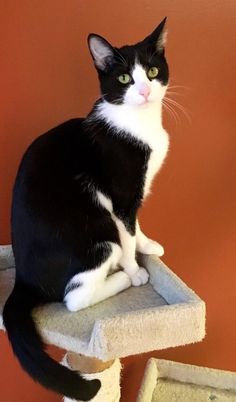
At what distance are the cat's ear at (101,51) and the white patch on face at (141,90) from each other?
58 mm

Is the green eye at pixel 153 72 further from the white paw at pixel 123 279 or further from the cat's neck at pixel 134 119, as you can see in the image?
the white paw at pixel 123 279

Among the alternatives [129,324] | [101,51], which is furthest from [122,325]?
[101,51]

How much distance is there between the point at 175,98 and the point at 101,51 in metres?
0.33

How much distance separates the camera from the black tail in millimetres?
856

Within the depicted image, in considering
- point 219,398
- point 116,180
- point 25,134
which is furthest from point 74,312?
point 219,398

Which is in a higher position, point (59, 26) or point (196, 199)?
point (59, 26)

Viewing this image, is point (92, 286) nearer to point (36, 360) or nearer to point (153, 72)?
point (36, 360)

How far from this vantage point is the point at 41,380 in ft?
2.85

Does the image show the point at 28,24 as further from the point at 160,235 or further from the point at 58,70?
the point at 160,235

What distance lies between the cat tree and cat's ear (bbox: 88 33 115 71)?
17.1 inches

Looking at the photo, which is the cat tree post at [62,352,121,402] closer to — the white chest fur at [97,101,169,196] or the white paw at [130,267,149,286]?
the white paw at [130,267,149,286]

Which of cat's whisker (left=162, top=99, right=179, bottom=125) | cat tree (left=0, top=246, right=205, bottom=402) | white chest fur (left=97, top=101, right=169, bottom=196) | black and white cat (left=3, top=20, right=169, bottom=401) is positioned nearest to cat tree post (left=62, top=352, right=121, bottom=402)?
cat tree (left=0, top=246, right=205, bottom=402)

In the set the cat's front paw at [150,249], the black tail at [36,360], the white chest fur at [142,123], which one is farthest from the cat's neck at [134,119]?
the black tail at [36,360]

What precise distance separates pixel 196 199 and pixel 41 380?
0.68m
